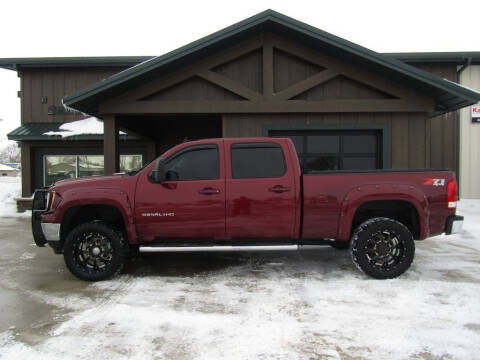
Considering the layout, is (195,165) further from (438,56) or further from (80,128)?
(438,56)

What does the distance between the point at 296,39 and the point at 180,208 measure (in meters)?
5.71

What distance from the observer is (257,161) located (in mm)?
5074

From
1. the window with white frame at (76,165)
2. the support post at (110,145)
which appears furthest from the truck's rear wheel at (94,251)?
the window with white frame at (76,165)

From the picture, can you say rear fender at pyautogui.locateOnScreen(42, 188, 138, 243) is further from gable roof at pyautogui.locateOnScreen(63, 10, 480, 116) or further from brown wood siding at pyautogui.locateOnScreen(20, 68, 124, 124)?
brown wood siding at pyautogui.locateOnScreen(20, 68, 124, 124)

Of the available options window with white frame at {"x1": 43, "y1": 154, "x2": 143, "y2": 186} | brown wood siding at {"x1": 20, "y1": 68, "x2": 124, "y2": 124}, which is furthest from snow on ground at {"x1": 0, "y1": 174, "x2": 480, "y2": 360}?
brown wood siding at {"x1": 20, "y1": 68, "x2": 124, "y2": 124}

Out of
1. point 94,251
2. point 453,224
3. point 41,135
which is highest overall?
point 41,135

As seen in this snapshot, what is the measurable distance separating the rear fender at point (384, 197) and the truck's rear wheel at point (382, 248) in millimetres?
271

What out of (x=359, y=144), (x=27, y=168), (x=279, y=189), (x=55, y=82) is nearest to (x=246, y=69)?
(x=359, y=144)

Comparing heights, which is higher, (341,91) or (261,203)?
(341,91)

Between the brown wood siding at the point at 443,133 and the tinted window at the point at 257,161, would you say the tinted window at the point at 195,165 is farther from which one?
the brown wood siding at the point at 443,133

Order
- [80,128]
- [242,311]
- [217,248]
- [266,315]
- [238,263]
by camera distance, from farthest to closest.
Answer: [80,128] < [238,263] < [217,248] < [242,311] < [266,315]

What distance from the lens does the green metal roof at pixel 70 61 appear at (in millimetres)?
12672

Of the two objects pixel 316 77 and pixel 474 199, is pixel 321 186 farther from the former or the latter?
pixel 474 199

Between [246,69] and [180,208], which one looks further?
[246,69]
